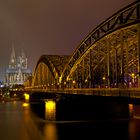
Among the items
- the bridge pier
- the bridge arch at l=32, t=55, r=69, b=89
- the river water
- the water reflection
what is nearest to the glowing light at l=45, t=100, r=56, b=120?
the bridge pier

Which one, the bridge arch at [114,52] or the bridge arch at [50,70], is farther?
the bridge arch at [50,70]

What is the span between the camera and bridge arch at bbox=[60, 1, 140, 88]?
1757 inches

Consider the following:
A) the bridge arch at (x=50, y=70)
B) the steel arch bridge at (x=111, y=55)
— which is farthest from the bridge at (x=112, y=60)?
the bridge arch at (x=50, y=70)

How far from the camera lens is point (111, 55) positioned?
197 ft

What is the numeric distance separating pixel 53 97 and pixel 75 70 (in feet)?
22.5

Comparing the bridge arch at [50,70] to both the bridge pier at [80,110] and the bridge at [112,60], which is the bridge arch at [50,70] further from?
the bridge pier at [80,110]

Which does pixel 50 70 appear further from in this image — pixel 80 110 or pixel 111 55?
pixel 111 55

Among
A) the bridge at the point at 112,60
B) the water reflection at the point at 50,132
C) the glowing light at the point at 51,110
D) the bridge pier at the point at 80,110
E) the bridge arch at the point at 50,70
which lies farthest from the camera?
the bridge arch at the point at 50,70

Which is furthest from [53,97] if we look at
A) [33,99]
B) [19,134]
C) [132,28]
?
[33,99]

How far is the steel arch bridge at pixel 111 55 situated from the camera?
44.7 meters

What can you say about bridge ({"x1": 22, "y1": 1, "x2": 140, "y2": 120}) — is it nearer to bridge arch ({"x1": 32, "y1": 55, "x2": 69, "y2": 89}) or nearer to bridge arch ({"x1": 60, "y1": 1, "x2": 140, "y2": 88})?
bridge arch ({"x1": 60, "y1": 1, "x2": 140, "y2": 88})

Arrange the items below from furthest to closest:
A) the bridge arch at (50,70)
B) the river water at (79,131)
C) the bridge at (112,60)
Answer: the bridge arch at (50,70) → the river water at (79,131) → the bridge at (112,60)

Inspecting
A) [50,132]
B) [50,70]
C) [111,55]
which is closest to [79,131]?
[50,132]

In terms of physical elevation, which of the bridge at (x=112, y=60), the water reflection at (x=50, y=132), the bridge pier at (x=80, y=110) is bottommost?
the water reflection at (x=50, y=132)
